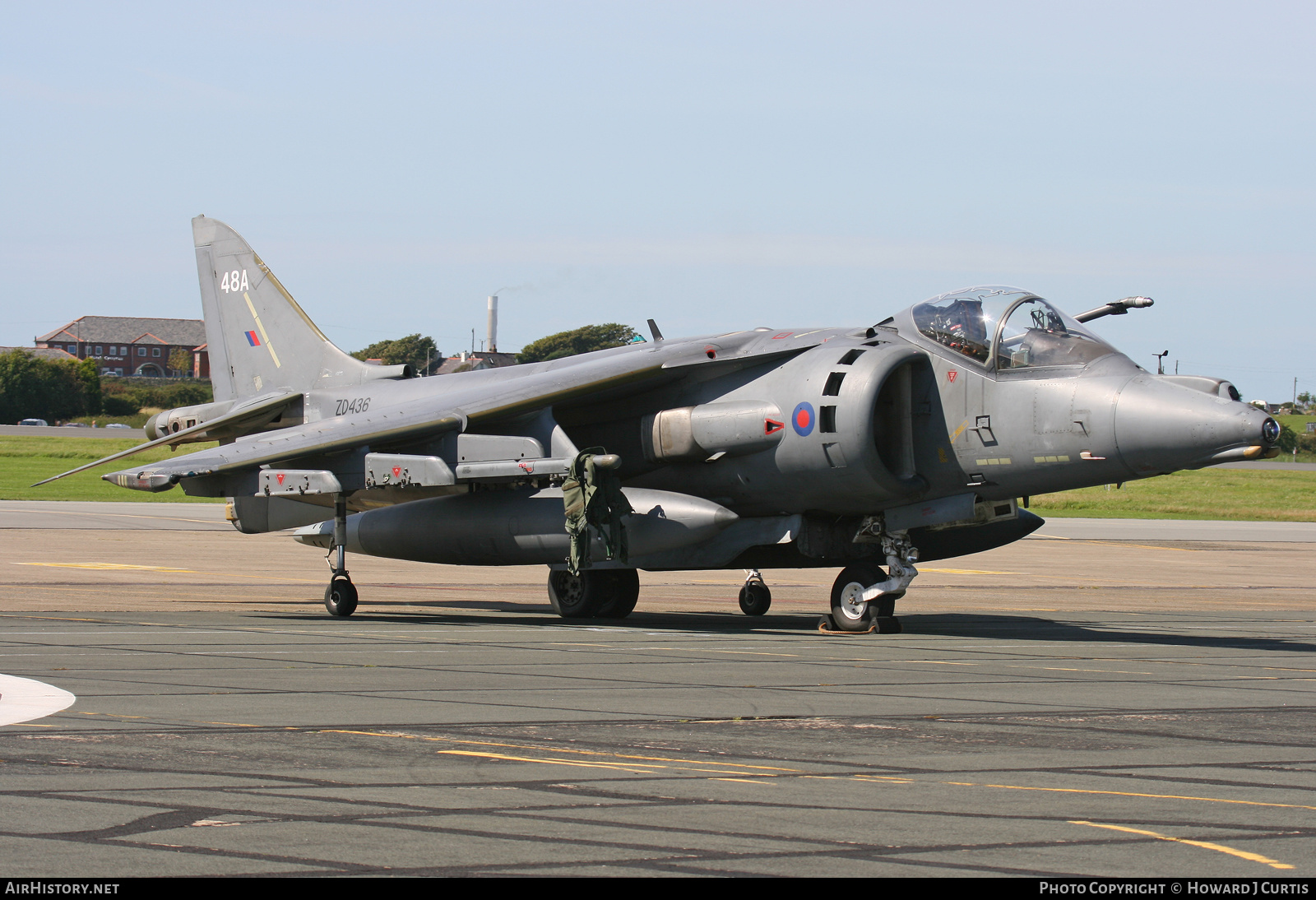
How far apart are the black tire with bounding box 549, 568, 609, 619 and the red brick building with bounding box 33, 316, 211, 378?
16072 cm

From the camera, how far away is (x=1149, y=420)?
13.1 metres

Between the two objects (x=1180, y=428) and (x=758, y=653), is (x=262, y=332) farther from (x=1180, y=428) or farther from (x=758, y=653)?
(x=1180, y=428)

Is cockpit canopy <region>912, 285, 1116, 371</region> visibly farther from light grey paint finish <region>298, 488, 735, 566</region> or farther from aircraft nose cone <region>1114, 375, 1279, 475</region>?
light grey paint finish <region>298, 488, 735, 566</region>

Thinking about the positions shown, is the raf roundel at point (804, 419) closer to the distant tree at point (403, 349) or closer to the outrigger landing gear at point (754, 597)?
the outrigger landing gear at point (754, 597)

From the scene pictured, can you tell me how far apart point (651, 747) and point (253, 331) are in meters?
14.8

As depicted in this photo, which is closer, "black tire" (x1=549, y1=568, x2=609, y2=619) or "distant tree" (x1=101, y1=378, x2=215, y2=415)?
"black tire" (x1=549, y1=568, x2=609, y2=619)

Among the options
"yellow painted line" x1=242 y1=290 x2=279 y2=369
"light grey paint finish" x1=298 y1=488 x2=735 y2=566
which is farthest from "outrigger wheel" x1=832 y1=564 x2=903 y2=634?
"yellow painted line" x1=242 y1=290 x2=279 y2=369

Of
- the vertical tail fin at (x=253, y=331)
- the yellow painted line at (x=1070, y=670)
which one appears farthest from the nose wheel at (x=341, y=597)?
the yellow painted line at (x=1070, y=670)

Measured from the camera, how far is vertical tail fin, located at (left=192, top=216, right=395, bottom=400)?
66.9ft

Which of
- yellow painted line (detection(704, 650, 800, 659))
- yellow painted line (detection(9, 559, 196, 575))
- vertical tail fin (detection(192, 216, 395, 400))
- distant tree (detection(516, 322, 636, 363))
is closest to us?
yellow painted line (detection(704, 650, 800, 659))

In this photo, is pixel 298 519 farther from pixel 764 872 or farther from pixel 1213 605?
pixel 764 872

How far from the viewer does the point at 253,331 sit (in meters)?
20.8

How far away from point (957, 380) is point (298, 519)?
9395 mm

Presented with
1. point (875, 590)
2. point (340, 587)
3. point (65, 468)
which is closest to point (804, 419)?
point (875, 590)
